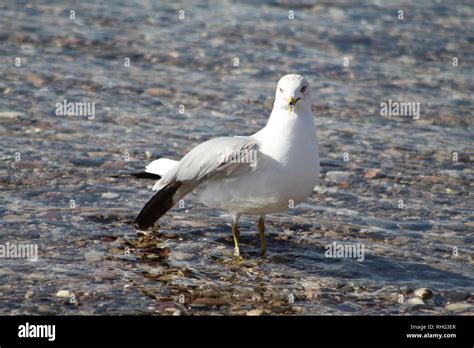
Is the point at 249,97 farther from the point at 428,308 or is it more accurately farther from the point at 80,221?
the point at 428,308

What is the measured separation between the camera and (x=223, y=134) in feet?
35.7

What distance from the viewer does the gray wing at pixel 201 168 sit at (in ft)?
23.7

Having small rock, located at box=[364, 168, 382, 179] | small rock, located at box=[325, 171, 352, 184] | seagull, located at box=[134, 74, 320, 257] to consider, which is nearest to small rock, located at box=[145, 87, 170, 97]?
small rock, located at box=[325, 171, 352, 184]

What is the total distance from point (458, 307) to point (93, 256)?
2.87 m

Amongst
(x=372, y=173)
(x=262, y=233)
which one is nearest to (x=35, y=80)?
(x=372, y=173)

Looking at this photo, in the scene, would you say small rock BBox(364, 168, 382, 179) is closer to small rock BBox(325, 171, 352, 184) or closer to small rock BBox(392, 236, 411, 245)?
small rock BBox(325, 171, 352, 184)

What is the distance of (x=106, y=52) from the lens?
13.9 metres

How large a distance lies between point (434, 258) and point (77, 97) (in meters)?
5.72

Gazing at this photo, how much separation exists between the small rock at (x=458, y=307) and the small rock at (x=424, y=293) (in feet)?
0.67

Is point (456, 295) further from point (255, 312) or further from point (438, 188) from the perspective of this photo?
point (438, 188)

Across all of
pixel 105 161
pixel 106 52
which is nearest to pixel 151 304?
pixel 105 161

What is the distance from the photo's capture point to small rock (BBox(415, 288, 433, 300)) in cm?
704

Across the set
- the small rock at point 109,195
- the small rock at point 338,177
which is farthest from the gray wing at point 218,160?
the small rock at point 338,177

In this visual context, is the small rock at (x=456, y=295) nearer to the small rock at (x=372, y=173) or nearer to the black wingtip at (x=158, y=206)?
the black wingtip at (x=158, y=206)
